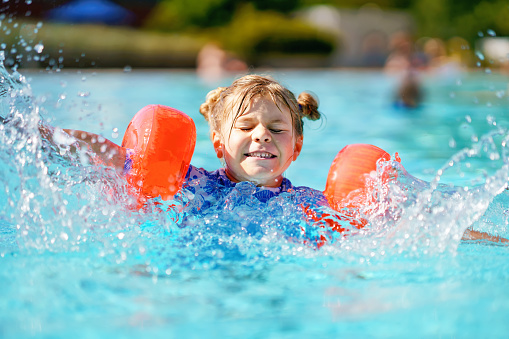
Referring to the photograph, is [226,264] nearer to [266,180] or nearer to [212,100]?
[266,180]

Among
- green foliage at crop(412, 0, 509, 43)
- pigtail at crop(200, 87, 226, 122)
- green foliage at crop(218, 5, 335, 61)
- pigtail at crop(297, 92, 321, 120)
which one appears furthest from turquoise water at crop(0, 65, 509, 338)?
green foliage at crop(412, 0, 509, 43)

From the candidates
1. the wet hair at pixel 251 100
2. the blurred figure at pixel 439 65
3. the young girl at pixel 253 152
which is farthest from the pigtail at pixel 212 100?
the blurred figure at pixel 439 65

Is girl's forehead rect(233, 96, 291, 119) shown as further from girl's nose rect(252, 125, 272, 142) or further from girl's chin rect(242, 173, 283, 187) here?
girl's chin rect(242, 173, 283, 187)

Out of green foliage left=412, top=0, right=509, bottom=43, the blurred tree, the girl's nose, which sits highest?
green foliage left=412, top=0, right=509, bottom=43

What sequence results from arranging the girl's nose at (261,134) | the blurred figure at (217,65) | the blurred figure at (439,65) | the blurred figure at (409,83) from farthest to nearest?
the blurred figure at (217,65), the blurred figure at (439,65), the blurred figure at (409,83), the girl's nose at (261,134)

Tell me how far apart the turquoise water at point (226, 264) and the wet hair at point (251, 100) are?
1.71 ft

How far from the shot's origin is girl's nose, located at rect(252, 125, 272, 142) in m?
3.05

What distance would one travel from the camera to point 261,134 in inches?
120

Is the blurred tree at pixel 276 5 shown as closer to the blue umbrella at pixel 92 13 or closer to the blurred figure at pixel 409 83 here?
the blue umbrella at pixel 92 13

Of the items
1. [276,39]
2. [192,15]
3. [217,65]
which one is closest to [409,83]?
[217,65]

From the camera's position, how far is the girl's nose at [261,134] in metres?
3.05

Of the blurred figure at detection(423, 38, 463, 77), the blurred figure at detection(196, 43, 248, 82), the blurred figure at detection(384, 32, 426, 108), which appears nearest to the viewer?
the blurred figure at detection(384, 32, 426, 108)

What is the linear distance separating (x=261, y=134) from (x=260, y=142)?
41 millimetres

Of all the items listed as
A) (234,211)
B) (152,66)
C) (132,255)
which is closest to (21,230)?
(132,255)
